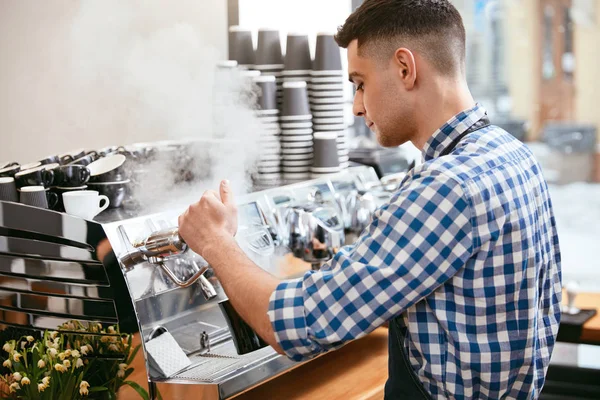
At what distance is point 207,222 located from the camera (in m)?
1.33

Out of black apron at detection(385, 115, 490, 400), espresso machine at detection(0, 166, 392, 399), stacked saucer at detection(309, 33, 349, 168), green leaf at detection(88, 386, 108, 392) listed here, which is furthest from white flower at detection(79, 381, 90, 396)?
stacked saucer at detection(309, 33, 349, 168)

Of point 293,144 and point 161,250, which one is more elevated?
point 293,144

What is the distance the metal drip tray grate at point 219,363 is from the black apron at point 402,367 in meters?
0.39

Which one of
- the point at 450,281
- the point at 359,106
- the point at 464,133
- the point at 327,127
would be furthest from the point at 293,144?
the point at 450,281

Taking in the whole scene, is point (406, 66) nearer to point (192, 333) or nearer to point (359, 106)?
point (359, 106)

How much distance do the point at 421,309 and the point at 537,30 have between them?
273 centimetres

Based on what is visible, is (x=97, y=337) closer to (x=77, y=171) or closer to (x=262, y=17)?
(x=77, y=171)

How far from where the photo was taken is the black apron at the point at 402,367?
1235mm

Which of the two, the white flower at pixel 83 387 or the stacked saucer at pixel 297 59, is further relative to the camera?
the stacked saucer at pixel 297 59

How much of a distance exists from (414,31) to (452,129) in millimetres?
176

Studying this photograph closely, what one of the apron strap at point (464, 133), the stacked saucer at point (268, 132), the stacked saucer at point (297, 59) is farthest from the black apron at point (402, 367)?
the stacked saucer at point (297, 59)

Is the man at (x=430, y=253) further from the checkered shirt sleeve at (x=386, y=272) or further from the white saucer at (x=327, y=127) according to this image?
the white saucer at (x=327, y=127)

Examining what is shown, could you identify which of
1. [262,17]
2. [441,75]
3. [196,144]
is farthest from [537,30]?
[441,75]

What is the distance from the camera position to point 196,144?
2080mm
